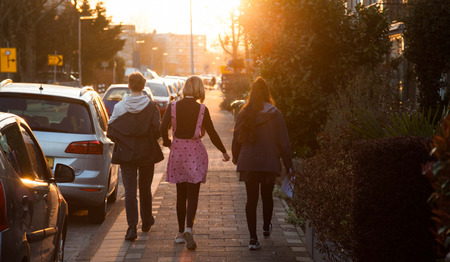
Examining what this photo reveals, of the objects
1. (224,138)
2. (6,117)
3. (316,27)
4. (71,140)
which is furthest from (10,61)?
(6,117)

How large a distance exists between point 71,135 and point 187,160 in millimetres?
1956

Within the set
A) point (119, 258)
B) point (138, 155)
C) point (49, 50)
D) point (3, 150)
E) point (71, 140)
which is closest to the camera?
point (3, 150)

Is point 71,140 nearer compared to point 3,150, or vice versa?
point 3,150

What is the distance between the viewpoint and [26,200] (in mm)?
4434

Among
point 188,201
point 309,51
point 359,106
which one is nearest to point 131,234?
point 188,201

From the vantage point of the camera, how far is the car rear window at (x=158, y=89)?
1196 inches

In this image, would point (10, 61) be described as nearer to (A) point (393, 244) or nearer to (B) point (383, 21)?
(B) point (383, 21)

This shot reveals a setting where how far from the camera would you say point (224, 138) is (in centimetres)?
2402

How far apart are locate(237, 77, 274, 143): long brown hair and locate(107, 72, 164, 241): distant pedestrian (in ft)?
3.44

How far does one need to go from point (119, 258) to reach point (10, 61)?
30603mm

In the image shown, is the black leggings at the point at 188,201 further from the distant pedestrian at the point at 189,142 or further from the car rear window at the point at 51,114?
the car rear window at the point at 51,114

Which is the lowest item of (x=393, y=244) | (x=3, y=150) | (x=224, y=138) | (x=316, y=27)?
(x=224, y=138)

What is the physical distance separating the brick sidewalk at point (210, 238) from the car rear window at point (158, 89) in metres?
19.2

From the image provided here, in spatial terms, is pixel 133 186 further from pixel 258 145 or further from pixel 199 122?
pixel 258 145
